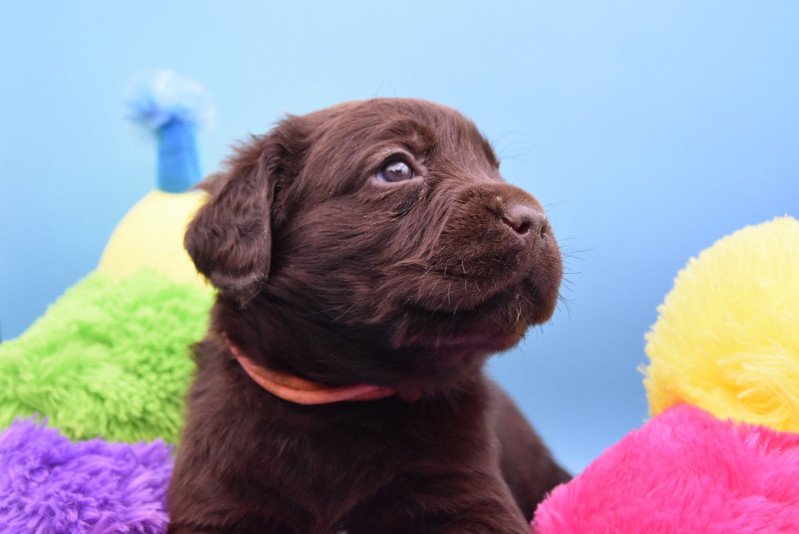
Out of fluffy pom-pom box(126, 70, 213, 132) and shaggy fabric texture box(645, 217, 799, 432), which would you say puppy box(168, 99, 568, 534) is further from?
fluffy pom-pom box(126, 70, 213, 132)

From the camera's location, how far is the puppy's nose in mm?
1592

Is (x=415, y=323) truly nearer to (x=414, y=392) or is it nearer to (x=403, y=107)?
(x=414, y=392)

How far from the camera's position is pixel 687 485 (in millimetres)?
1701

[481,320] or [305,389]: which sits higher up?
[481,320]

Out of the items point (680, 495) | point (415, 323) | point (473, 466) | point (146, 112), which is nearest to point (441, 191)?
point (415, 323)

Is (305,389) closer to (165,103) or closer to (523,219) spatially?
(523,219)

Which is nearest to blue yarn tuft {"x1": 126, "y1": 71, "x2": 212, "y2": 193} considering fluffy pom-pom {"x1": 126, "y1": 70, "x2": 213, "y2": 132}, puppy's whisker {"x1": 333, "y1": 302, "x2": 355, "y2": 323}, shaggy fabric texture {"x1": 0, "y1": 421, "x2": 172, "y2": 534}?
fluffy pom-pom {"x1": 126, "y1": 70, "x2": 213, "y2": 132}

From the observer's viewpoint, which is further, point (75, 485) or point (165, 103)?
point (165, 103)

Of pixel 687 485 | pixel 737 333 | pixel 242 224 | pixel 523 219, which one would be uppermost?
pixel 523 219

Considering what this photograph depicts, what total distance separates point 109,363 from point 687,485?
1.79 m

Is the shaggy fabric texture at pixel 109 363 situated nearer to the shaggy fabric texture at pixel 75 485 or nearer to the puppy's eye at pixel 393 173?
the shaggy fabric texture at pixel 75 485

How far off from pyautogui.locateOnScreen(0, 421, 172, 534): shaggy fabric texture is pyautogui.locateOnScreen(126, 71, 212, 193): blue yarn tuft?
161 cm

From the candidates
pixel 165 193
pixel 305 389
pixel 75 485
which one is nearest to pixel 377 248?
pixel 305 389

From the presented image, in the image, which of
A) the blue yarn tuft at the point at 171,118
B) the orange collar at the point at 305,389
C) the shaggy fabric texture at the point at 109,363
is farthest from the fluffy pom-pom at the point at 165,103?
the orange collar at the point at 305,389
